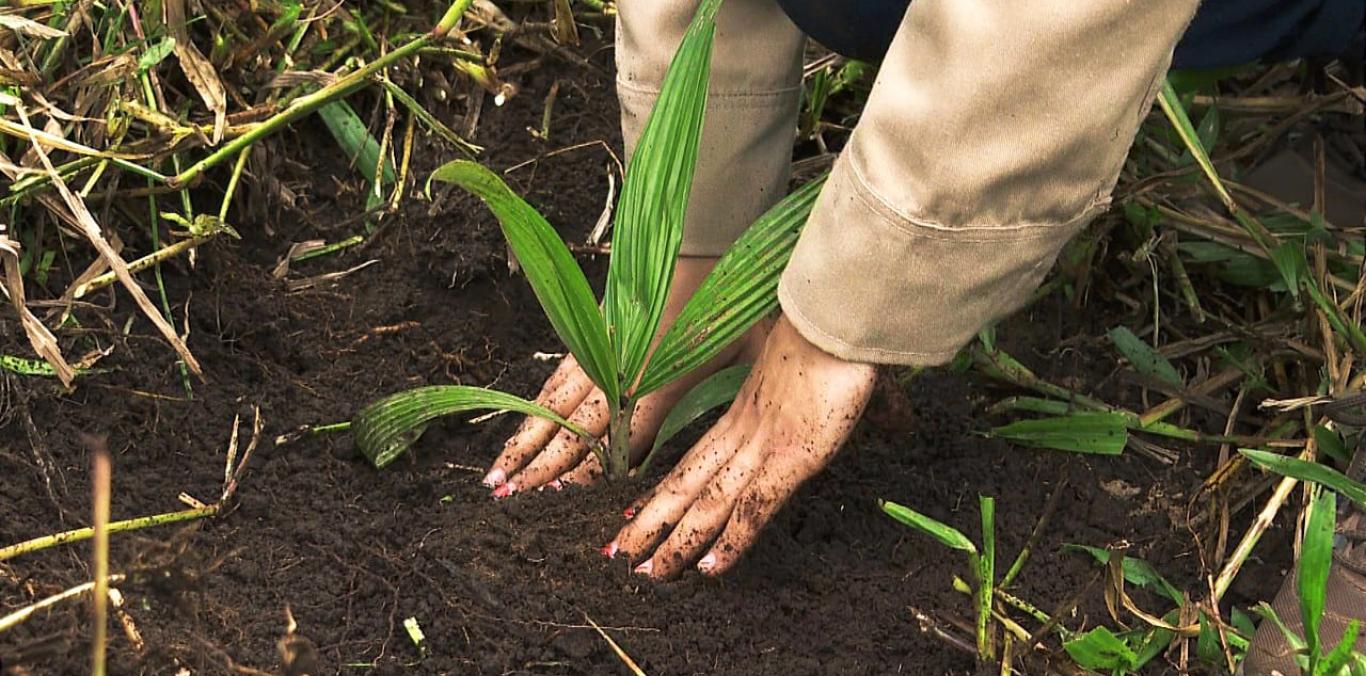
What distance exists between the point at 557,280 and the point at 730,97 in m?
0.30

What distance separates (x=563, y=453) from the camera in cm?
136

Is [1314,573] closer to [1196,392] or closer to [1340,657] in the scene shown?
[1340,657]

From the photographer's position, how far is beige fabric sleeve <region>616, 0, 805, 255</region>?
1.32m

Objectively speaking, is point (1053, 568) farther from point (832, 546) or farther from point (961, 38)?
point (961, 38)

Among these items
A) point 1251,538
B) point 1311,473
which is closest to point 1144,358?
point 1251,538

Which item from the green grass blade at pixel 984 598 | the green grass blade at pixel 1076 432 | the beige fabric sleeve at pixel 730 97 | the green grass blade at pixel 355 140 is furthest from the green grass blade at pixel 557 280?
the green grass blade at pixel 355 140

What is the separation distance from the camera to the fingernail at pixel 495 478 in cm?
136

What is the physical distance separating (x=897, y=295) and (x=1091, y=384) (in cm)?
54

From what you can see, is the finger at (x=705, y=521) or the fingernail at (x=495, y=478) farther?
the fingernail at (x=495, y=478)

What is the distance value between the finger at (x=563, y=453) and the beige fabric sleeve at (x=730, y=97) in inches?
7.4

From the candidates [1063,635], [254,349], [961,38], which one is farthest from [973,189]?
[254,349]

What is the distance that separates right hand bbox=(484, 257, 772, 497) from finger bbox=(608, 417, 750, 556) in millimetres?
120

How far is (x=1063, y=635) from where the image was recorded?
1182 mm

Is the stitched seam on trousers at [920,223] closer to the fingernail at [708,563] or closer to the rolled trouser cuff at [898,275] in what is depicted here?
the rolled trouser cuff at [898,275]
